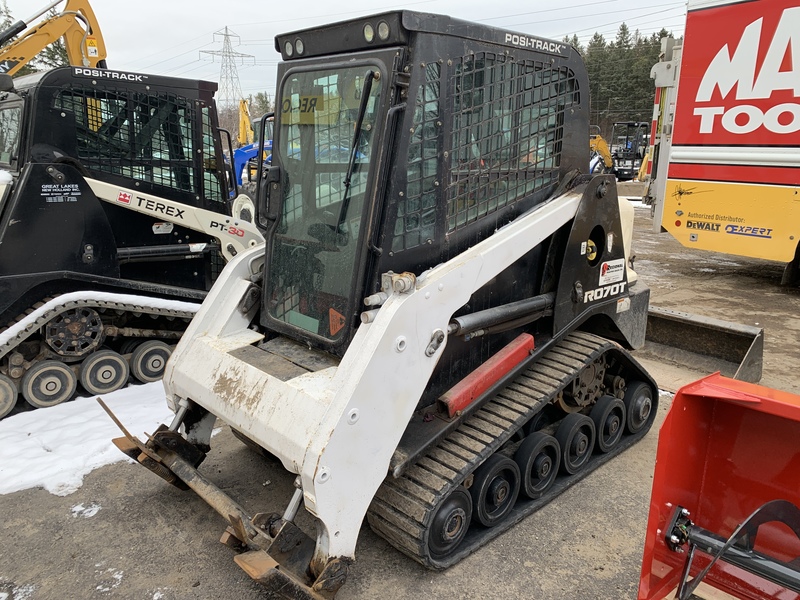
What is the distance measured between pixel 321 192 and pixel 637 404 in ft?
8.23

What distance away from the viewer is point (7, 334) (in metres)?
4.49

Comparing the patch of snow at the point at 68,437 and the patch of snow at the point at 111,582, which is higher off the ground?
the patch of snow at the point at 68,437

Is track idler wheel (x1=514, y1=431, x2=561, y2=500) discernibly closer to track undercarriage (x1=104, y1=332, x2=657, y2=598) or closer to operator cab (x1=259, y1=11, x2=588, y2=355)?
track undercarriage (x1=104, y1=332, x2=657, y2=598)

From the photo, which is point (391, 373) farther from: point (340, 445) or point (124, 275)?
point (124, 275)

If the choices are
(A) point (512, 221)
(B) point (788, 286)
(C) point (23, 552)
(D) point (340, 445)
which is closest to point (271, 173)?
(A) point (512, 221)

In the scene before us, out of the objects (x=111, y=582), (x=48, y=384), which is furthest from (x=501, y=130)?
(x=48, y=384)

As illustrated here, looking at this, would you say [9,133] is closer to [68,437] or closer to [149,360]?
[149,360]

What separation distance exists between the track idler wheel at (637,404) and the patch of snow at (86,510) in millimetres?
3250

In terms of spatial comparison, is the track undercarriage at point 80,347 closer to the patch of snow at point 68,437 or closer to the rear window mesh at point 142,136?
the patch of snow at point 68,437

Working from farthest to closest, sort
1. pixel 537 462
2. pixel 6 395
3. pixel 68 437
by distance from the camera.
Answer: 1. pixel 6 395
2. pixel 68 437
3. pixel 537 462

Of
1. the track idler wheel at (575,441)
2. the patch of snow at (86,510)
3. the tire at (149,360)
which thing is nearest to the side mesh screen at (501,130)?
the track idler wheel at (575,441)

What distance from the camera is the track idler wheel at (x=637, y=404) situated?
4031 mm

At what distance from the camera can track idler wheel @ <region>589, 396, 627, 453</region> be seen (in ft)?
12.3

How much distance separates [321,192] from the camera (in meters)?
3.09
